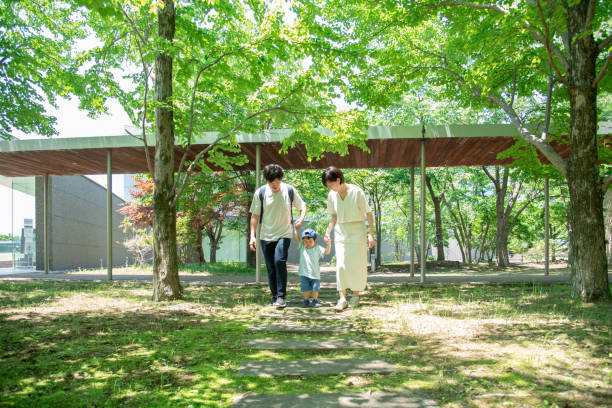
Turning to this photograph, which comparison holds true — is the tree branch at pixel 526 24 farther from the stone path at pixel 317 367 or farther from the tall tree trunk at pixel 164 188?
the stone path at pixel 317 367

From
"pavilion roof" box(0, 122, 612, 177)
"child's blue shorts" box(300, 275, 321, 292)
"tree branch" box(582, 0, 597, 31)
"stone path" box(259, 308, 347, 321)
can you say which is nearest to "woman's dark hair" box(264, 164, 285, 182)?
"child's blue shorts" box(300, 275, 321, 292)

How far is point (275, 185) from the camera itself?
4.82 meters

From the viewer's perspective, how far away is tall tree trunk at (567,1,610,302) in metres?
5.25

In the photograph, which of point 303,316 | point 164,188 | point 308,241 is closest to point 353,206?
point 308,241

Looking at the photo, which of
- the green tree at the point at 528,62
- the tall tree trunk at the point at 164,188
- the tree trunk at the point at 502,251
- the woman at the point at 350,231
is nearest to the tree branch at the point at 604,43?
the green tree at the point at 528,62

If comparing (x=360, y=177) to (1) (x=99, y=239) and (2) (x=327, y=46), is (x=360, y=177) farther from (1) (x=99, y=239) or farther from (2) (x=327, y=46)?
(1) (x=99, y=239)

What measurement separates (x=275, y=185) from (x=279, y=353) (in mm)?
2252

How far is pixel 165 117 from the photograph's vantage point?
571 centimetres

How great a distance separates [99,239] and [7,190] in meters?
5.72

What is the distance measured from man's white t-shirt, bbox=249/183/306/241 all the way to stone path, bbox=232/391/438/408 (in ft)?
8.88

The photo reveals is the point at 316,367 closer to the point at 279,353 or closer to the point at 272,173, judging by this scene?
the point at 279,353

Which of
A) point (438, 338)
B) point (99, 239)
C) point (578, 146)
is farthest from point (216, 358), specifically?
point (99, 239)

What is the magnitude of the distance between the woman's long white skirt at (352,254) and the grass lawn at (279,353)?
40cm

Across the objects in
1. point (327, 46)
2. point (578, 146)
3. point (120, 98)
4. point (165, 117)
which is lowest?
point (578, 146)
